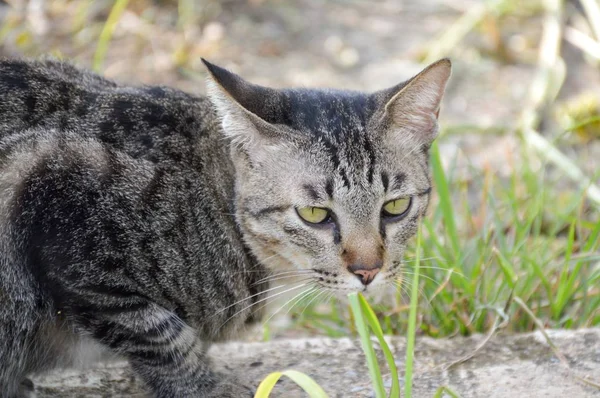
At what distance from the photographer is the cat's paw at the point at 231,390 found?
2922 millimetres

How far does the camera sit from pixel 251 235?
119 inches

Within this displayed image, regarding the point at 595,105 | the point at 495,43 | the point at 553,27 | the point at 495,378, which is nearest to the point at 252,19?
the point at 495,43

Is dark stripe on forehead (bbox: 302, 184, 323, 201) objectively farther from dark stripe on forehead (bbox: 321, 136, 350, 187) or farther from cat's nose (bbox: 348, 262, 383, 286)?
cat's nose (bbox: 348, 262, 383, 286)

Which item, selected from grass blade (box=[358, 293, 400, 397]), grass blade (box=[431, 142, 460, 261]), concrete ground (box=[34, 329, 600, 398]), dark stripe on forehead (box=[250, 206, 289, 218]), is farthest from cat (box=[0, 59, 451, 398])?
grass blade (box=[431, 142, 460, 261])

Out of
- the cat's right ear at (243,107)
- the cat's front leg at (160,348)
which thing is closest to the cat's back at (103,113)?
the cat's right ear at (243,107)

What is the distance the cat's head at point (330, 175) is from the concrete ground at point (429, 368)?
0.45 m

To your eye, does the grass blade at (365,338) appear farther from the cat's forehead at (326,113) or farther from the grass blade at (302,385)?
the cat's forehead at (326,113)

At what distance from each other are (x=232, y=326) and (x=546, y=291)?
5.14 ft

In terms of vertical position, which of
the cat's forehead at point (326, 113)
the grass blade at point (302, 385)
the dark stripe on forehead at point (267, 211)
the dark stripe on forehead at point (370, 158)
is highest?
the cat's forehead at point (326, 113)

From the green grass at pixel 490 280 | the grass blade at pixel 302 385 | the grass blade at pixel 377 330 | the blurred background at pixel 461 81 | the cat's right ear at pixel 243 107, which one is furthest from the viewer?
the blurred background at pixel 461 81

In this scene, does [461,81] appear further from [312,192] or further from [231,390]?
[231,390]

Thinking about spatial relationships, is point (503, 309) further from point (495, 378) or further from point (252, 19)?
point (252, 19)

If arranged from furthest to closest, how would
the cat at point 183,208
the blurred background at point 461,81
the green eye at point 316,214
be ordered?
the blurred background at point 461,81, the green eye at point 316,214, the cat at point 183,208

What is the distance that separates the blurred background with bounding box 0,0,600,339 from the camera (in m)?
3.69
